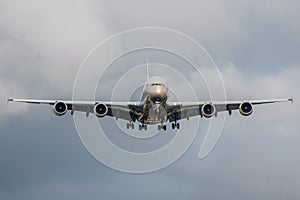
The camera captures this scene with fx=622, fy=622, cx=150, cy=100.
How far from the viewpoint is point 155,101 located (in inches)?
3263

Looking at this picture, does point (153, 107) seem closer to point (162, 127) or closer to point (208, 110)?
point (162, 127)

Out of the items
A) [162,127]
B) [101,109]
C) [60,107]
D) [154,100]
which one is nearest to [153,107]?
[154,100]

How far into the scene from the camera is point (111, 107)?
90688mm

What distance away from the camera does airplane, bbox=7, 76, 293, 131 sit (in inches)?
3295

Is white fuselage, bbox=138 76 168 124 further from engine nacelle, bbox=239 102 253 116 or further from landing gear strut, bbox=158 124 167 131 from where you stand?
engine nacelle, bbox=239 102 253 116

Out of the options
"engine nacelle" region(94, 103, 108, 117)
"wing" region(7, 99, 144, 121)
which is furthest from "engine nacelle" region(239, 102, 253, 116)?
"engine nacelle" region(94, 103, 108, 117)

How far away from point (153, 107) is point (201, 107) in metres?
8.43

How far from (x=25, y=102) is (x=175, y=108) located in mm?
22105

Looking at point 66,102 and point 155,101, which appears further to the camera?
point 66,102

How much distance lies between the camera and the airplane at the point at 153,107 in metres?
83.7

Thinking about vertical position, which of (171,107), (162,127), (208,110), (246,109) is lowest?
(162,127)

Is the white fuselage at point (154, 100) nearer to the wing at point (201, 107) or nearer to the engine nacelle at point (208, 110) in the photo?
the wing at point (201, 107)

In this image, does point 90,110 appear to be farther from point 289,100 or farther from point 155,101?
point 289,100

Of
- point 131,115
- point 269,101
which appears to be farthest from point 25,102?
point 269,101
